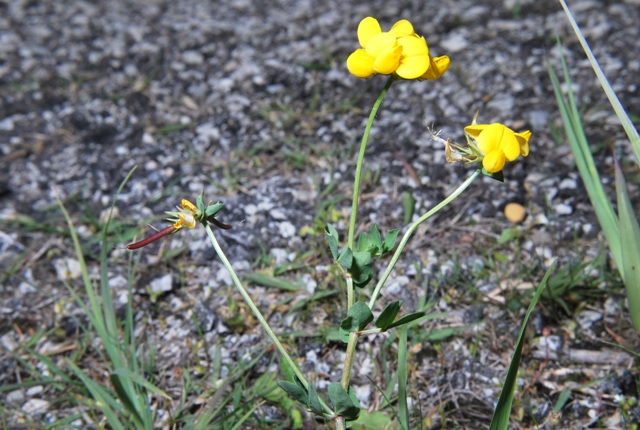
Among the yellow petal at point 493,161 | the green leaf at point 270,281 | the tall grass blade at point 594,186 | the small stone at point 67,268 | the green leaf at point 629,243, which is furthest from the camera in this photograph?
the small stone at point 67,268

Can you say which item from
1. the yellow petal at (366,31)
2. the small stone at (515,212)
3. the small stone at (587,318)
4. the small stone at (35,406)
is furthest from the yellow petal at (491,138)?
the small stone at (35,406)

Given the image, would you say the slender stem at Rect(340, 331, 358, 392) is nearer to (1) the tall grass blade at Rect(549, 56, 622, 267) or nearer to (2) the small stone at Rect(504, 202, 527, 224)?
(1) the tall grass blade at Rect(549, 56, 622, 267)

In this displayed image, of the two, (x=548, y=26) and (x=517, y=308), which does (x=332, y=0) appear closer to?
(x=548, y=26)

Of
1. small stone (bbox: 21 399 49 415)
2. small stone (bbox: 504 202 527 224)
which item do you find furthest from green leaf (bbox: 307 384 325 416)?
small stone (bbox: 504 202 527 224)

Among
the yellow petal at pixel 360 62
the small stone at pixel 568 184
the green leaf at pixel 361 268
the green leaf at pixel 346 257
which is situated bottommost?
the small stone at pixel 568 184

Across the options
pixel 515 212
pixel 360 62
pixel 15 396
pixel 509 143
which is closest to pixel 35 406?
pixel 15 396

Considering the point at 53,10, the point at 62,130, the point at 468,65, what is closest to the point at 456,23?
the point at 468,65

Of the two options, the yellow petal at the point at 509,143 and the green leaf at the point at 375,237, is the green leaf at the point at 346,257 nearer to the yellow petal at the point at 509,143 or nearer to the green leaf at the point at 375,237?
the green leaf at the point at 375,237
